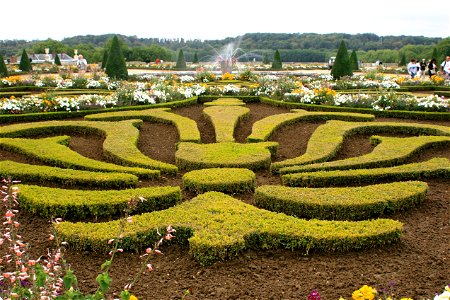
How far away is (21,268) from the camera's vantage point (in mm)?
2793

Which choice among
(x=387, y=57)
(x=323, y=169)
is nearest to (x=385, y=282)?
(x=323, y=169)

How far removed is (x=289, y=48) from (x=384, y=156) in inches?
2515

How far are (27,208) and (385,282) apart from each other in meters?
4.17

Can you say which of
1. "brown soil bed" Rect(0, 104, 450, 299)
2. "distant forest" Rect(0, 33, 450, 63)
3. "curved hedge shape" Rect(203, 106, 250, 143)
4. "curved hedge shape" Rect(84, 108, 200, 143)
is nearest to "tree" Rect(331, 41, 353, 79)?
"curved hedge shape" Rect(203, 106, 250, 143)

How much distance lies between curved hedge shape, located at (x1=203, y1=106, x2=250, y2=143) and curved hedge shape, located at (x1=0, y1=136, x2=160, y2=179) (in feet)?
7.78

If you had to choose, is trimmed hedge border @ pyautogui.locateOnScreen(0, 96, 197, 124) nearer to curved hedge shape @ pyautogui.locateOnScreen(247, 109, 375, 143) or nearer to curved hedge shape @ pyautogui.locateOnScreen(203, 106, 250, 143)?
curved hedge shape @ pyautogui.locateOnScreen(203, 106, 250, 143)

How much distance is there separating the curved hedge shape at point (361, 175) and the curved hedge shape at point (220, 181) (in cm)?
53

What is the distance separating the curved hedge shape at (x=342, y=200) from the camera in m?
5.45

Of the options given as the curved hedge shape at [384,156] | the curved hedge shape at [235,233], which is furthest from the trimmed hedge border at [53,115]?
the curved hedge shape at [235,233]

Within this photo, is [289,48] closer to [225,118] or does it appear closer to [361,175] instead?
[225,118]

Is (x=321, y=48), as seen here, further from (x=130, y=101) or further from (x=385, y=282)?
(x=385, y=282)

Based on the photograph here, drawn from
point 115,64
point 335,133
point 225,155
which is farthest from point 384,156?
point 115,64

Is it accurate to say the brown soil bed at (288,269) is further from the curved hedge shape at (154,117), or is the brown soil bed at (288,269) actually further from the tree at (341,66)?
the tree at (341,66)

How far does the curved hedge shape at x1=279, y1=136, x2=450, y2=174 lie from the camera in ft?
22.6
